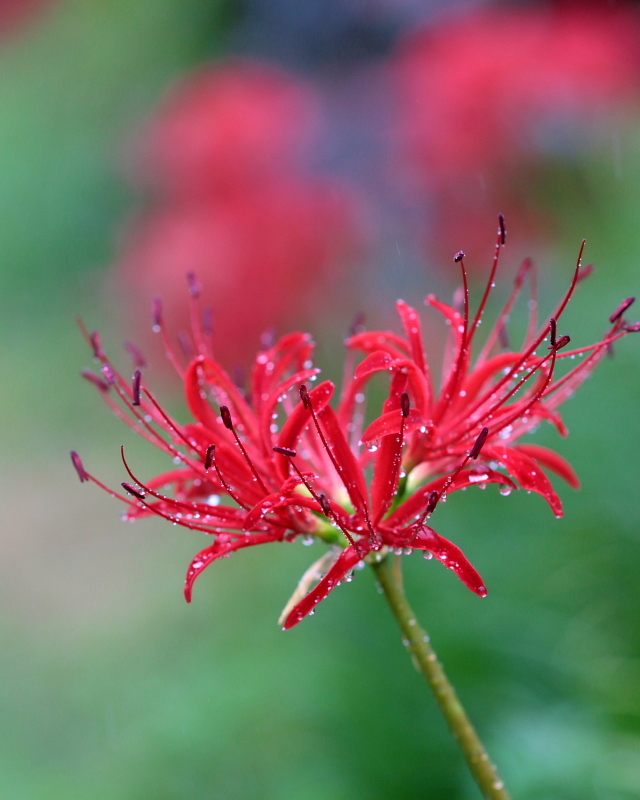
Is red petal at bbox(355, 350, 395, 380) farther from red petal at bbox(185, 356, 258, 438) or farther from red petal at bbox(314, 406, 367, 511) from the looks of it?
red petal at bbox(185, 356, 258, 438)

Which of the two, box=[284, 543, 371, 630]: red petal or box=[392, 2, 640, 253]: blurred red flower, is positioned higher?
box=[392, 2, 640, 253]: blurred red flower

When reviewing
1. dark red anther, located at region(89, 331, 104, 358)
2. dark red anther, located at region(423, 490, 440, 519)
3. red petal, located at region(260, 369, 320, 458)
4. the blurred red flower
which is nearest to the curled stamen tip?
dark red anther, located at region(423, 490, 440, 519)

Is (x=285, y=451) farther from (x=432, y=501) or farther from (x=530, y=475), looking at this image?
(x=530, y=475)

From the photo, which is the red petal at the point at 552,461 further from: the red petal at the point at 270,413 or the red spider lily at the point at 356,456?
the red petal at the point at 270,413

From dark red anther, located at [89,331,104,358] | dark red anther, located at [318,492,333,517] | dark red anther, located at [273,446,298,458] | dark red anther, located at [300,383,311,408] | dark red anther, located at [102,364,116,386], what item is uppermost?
dark red anther, located at [89,331,104,358]

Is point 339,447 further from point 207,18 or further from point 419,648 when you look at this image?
point 207,18

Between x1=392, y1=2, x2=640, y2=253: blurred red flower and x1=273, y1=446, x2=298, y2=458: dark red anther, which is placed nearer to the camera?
x1=273, y1=446, x2=298, y2=458: dark red anther

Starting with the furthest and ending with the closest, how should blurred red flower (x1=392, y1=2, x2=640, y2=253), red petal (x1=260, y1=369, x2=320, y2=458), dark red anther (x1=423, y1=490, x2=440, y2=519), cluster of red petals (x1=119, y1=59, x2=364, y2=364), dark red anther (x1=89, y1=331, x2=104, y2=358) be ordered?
1. cluster of red petals (x1=119, y1=59, x2=364, y2=364)
2. blurred red flower (x1=392, y1=2, x2=640, y2=253)
3. dark red anther (x1=89, y1=331, x2=104, y2=358)
4. red petal (x1=260, y1=369, x2=320, y2=458)
5. dark red anther (x1=423, y1=490, x2=440, y2=519)

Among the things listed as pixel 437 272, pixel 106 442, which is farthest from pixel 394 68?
pixel 106 442
